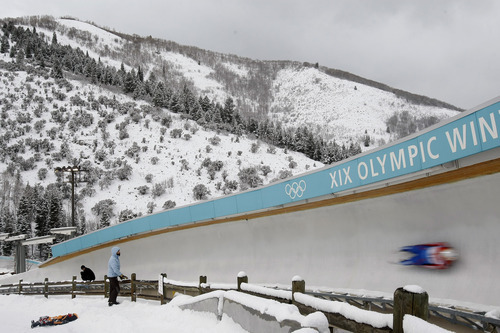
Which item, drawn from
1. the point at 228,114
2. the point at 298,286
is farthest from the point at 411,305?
the point at 228,114

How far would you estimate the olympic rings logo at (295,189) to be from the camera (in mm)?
9719

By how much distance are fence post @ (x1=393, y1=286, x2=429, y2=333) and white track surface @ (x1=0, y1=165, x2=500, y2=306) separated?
4.52 metres

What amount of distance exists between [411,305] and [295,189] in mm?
7559

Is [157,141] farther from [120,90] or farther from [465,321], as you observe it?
[465,321]

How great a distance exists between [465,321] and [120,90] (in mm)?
80819

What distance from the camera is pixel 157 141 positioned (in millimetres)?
60688

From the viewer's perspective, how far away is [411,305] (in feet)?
7.95

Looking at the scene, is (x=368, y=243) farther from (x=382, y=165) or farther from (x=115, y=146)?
(x=115, y=146)

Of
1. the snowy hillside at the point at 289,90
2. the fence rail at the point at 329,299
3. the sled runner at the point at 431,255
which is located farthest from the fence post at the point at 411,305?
the snowy hillside at the point at 289,90

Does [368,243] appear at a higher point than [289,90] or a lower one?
lower

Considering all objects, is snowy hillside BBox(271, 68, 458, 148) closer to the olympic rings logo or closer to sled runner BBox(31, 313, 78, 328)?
the olympic rings logo

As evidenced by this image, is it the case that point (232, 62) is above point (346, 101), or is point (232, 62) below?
above

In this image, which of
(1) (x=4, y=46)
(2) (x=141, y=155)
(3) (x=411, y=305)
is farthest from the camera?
(1) (x=4, y=46)

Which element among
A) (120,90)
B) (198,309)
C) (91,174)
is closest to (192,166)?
(91,174)
